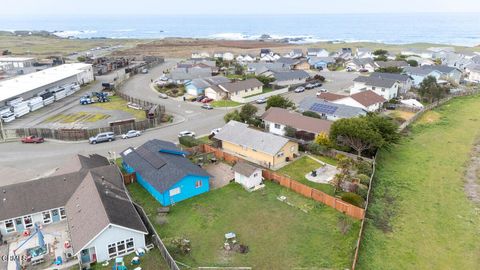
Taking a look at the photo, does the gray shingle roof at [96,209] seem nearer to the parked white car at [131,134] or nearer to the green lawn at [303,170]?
the green lawn at [303,170]

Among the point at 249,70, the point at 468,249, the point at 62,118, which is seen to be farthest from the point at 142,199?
the point at 249,70

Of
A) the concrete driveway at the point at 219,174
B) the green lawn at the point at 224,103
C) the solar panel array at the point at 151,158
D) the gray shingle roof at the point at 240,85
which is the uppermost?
the gray shingle roof at the point at 240,85

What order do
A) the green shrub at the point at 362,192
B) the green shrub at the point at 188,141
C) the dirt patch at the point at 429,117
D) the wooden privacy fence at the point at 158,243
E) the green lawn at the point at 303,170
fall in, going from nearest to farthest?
1. the wooden privacy fence at the point at 158,243
2. the green shrub at the point at 362,192
3. the green lawn at the point at 303,170
4. the green shrub at the point at 188,141
5. the dirt patch at the point at 429,117

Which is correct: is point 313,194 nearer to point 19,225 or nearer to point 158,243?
point 158,243

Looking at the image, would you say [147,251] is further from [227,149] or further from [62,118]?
[62,118]

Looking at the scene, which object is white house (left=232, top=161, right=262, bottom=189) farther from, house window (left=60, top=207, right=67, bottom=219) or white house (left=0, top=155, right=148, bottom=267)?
house window (left=60, top=207, right=67, bottom=219)

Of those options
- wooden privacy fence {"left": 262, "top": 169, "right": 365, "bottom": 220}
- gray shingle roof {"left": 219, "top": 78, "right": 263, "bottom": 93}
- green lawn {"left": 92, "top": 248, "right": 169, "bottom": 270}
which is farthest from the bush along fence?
gray shingle roof {"left": 219, "top": 78, "right": 263, "bottom": 93}

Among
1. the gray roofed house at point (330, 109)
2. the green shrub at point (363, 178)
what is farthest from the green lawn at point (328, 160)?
the gray roofed house at point (330, 109)

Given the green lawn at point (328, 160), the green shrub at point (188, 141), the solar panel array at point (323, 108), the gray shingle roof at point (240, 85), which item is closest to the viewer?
the green lawn at point (328, 160)
